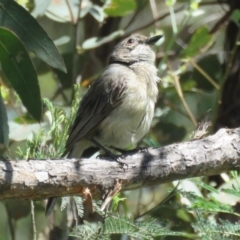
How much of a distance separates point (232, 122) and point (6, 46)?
259 cm

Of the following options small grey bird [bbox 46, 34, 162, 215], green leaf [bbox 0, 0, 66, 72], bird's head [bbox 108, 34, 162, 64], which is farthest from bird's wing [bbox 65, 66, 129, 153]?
green leaf [bbox 0, 0, 66, 72]

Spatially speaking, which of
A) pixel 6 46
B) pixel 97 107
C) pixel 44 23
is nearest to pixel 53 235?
pixel 97 107

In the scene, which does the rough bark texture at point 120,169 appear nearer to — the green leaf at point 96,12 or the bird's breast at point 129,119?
the bird's breast at point 129,119

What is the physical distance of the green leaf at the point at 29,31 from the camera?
425 cm

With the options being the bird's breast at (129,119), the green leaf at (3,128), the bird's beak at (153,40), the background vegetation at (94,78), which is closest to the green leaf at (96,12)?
the background vegetation at (94,78)

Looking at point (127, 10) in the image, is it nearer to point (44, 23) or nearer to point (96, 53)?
point (96, 53)

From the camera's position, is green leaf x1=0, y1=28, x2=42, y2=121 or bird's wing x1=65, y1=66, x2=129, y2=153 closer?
green leaf x1=0, y1=28, x2=42, y2=121

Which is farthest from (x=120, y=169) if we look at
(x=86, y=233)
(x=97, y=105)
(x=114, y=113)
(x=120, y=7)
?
(x=120, y=7)

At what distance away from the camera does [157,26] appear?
22.9 ft

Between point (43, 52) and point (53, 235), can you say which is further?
point (53, 235)

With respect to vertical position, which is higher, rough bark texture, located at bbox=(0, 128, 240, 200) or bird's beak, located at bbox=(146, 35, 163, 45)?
Result: bird's beak, located at bbox=(146, 35, 163, 45)

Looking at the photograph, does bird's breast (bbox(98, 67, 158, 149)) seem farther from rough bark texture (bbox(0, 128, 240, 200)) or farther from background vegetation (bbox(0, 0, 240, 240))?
rough bark texture (bbox(0, 128, 240, 200))

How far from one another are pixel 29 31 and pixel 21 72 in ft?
0.86

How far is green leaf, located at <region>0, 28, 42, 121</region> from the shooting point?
165 inches
